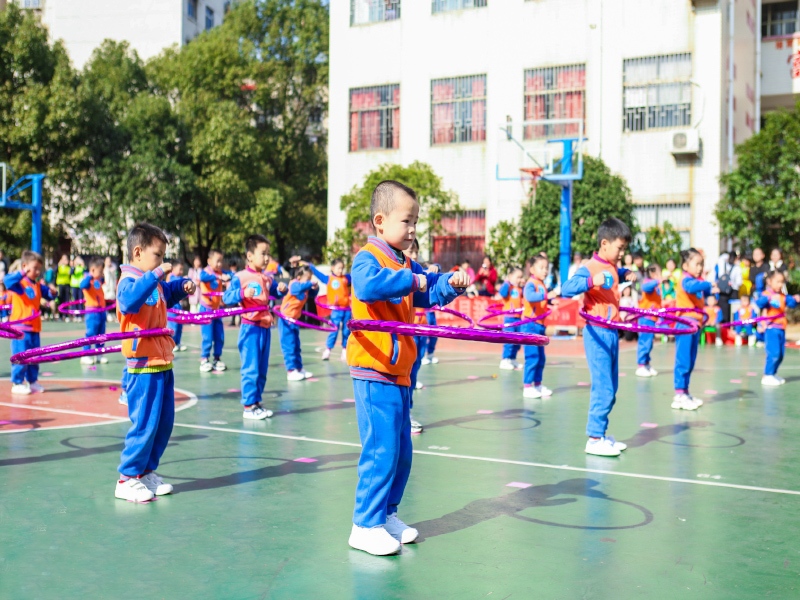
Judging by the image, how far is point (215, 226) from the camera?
31.9 meters

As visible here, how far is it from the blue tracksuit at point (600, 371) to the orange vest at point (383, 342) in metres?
2.70

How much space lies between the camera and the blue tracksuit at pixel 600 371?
681cm

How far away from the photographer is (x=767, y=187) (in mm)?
20219

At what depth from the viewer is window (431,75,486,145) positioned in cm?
2517

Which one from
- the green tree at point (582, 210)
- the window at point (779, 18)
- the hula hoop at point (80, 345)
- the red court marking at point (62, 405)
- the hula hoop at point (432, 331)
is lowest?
the red court marking at point (62, 405)

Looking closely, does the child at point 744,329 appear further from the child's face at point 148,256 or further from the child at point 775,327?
the child's face at point 148,256

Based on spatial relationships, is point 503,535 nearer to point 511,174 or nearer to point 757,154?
point 757,154

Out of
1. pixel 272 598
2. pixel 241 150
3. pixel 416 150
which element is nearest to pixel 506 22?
pixel 416 150

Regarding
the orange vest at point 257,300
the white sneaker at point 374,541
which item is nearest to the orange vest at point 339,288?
the orange vest at point 257,300

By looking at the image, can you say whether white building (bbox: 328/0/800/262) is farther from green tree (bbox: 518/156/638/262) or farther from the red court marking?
the red court marking

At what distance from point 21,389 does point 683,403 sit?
7.55 meters

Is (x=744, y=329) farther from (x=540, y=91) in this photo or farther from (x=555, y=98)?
(x=540, y=91)

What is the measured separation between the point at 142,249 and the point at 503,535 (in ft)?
9.45

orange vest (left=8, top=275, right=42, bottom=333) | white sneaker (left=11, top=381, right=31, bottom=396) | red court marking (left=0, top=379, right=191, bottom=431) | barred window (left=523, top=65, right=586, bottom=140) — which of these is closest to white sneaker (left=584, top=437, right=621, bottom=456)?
red court marking (left=0, top=379, right=191, bottom=431)
